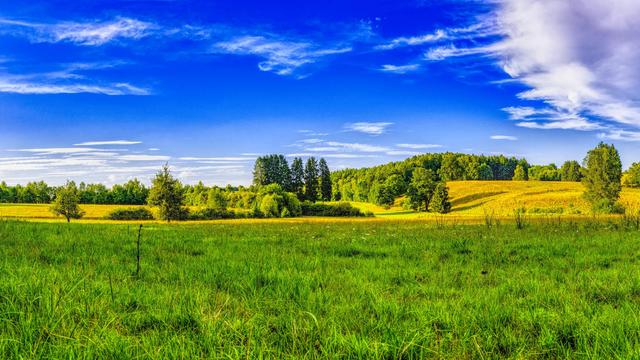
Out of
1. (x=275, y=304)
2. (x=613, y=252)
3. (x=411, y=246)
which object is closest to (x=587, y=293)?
(x=275, y=304)

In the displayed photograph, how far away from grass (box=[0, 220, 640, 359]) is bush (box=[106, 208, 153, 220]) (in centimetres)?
10381

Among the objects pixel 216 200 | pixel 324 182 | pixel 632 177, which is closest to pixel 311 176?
pixel 324 182

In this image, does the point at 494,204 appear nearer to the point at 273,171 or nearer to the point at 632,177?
the point at 632,177

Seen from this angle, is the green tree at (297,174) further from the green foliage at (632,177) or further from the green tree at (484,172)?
the green foliage at (632,177)

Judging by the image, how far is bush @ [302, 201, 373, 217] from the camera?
111062 mm

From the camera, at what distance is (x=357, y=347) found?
3.51m

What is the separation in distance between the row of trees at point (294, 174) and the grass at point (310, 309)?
15546 centimetres

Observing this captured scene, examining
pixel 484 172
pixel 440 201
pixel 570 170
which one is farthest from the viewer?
pixel 484 172

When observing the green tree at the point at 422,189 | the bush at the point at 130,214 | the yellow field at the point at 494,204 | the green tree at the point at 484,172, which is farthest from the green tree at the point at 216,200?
the green tree at the point at 484,172

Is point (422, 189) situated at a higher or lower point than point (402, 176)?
lower

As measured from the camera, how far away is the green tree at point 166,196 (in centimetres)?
8412

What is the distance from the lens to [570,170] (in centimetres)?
18438

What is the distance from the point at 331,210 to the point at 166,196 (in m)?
45.3

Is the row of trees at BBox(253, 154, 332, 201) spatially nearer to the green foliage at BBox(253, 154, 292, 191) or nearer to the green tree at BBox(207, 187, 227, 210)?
the green foliage at BBox(253, 154, 292, 191)
